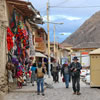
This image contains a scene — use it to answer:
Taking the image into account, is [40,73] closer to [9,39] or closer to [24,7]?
[9,39]

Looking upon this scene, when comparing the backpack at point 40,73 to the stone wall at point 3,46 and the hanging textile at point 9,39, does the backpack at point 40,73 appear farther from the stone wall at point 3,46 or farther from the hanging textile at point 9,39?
the hanging textile at point 9,39

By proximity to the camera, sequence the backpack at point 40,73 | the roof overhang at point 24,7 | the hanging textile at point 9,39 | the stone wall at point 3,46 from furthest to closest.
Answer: the roof overhang at point 24,7 < the hanging textile at point 9,39 < the backpack at point 40,73 < the stone wall at point 3,46

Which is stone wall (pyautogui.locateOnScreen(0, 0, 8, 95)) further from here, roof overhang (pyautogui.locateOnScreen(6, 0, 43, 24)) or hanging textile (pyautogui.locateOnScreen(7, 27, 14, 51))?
roof overhang (pyautogui.locateOnScreen(6, 0, 43, 24))

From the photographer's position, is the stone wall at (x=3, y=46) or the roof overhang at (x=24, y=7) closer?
the stone wall at (x=3, y=46)

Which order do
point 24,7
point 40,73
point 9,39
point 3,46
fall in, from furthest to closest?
point 24,7 → point 9,39 → point 40,73 → point 3,46

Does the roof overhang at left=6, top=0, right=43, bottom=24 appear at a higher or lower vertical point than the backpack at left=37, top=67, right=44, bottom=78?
higher

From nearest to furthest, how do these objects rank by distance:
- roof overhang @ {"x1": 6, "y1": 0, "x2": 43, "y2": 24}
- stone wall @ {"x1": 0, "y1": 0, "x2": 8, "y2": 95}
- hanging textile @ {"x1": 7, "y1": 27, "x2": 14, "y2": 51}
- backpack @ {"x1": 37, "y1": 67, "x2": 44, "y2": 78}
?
stone wall @ {"x1": 0, "y1": 0, "x2": 8, "y2": 95} < backpack @ {"x1": 37, "y1": 67, "x2": 44, "y2": 78} < hanging textile @ {"x1": 7, "y1": 27, "x2": 14, "y2": 51} < roof overhang @ {"x1": 6, "y1": 0, "x2": 43, "y2": 24}

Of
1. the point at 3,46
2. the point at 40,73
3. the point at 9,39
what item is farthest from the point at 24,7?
the point at 40,73

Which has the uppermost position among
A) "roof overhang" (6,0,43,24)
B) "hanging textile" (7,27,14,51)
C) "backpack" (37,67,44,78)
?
"roof overhang" (6,0,43,24)

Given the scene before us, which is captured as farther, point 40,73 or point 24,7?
point 24,7

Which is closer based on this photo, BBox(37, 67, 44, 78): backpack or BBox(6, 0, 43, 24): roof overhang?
BBox(37, 67, 44, 78): backpack

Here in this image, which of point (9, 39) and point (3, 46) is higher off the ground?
point (9, 39)

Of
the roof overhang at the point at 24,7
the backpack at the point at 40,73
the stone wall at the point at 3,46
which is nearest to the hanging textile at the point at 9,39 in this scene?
the stone wall at the point at 3,46

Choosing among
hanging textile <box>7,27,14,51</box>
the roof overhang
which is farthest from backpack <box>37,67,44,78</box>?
the roof overhang
